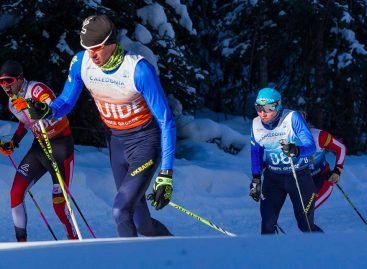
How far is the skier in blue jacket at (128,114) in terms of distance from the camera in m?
4.06

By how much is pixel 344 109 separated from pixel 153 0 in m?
6.10

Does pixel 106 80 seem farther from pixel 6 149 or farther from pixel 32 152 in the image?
pixel 6 149

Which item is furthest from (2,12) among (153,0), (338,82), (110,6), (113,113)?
(338,82)

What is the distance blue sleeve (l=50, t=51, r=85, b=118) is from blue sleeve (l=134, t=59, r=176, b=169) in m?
0.55

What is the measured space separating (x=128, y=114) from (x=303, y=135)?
6.01 ft

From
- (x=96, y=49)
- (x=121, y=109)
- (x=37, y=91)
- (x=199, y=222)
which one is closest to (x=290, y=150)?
(x=121, y=109)

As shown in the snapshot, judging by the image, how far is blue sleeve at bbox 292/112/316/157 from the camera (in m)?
5.37

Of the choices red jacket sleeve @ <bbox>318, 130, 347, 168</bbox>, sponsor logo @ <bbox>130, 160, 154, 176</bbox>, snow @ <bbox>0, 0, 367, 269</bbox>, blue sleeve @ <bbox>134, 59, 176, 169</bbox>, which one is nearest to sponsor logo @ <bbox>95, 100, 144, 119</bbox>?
blue sleeve @ <bbox>134, 59, 176, 169</bbox>

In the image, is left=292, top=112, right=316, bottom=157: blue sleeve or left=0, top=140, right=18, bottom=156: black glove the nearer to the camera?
left=292, top=112, right=316, bottom=157: blue sleeve

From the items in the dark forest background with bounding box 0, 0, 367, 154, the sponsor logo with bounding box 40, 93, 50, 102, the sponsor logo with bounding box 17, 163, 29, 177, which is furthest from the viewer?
the dark forest background with bounding box 0, 0, 367, 154

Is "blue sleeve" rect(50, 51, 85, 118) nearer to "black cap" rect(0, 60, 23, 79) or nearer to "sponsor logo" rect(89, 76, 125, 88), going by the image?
"sponsor logo" rect(89, 76, 125, 88)

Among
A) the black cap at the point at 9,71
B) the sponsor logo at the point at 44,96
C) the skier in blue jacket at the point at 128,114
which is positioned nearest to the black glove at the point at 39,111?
the skier in blue jacket at the point at 128,114

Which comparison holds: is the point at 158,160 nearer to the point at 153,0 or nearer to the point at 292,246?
the point at 292,246

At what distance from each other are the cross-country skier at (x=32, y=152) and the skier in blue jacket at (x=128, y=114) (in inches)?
32.7
